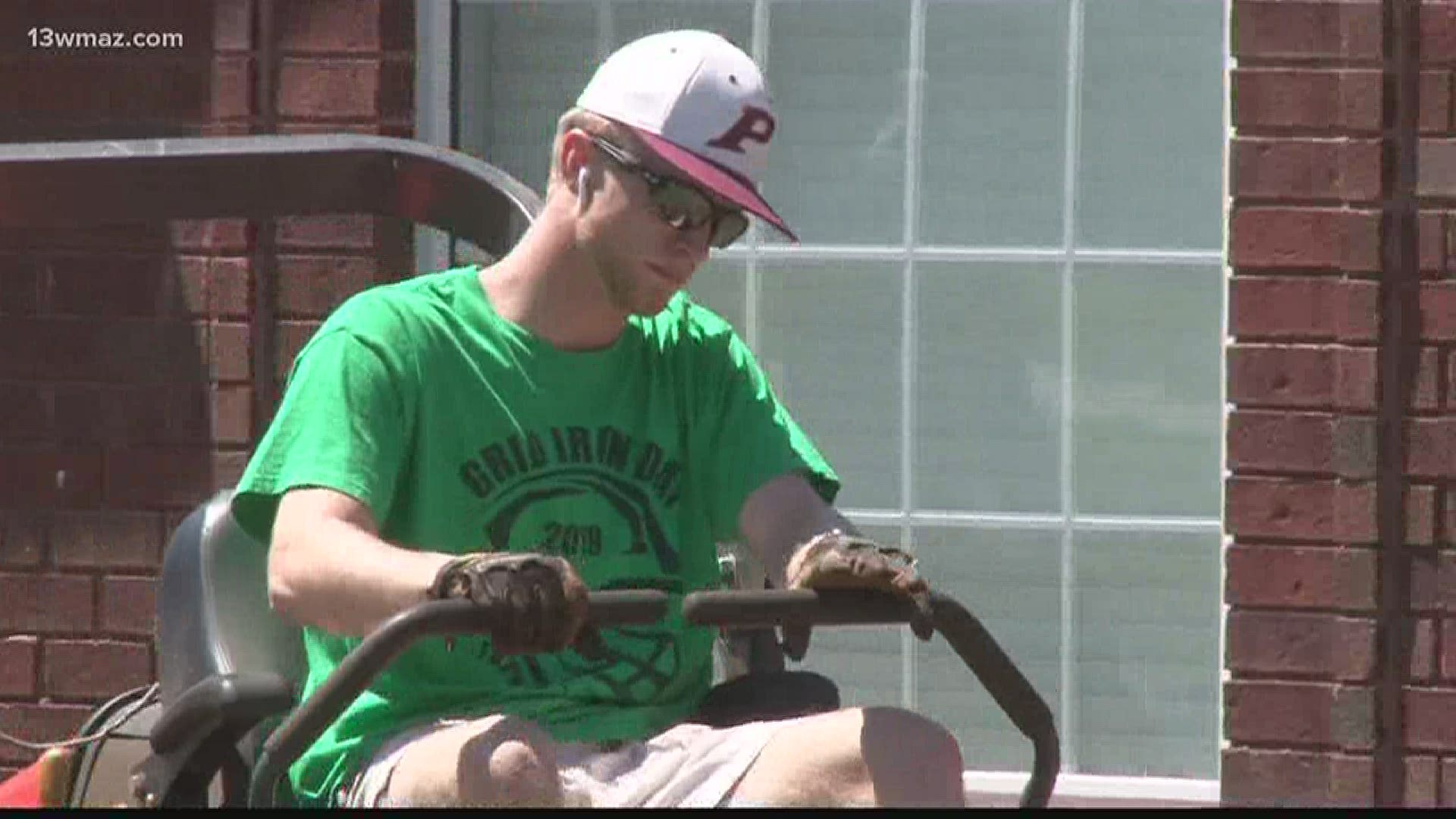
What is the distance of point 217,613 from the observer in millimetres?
4141

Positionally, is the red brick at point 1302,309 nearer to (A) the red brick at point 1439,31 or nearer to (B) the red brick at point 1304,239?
(B) the red brick at point 1304,239

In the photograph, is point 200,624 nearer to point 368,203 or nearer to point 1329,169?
point 368,203

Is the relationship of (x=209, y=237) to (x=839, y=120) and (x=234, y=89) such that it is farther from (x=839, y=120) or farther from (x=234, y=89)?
(x=839, y=120)

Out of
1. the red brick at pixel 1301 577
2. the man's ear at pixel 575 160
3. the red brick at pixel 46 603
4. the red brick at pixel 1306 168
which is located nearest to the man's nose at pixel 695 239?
the man's ear at pixel 575 160

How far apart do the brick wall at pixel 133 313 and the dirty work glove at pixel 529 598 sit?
4.07 metres

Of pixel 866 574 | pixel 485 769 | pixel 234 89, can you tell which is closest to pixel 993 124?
pixel 234 89

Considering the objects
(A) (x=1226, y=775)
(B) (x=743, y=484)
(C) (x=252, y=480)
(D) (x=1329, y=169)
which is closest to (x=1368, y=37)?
(D) (x=1329, y=169)

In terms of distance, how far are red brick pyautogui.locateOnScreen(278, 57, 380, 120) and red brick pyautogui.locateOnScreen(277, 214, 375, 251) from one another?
0.72ft

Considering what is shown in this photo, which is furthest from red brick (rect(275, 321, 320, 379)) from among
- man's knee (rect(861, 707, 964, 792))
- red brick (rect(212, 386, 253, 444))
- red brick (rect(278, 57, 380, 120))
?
man's knee (rect(861, 707, 964, 792))

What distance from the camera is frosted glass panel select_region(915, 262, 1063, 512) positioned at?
7465 mm

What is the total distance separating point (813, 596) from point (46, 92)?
14.0 ft

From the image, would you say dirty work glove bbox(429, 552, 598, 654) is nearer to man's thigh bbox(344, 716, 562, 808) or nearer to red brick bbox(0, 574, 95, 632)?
man's thigh bbox(344, 716, 562, 808)

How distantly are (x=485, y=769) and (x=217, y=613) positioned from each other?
709 millimetres

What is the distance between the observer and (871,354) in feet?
24.7
